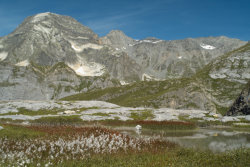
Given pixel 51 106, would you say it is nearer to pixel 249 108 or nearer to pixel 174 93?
pixel 249 108

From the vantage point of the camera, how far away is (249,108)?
257 feet

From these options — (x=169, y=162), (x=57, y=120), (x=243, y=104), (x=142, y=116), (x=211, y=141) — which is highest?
(x=243, y=104)

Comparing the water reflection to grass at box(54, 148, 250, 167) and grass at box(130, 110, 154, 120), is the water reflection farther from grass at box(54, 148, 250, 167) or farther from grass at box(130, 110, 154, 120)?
grass at box(130, 110, 154, 120)

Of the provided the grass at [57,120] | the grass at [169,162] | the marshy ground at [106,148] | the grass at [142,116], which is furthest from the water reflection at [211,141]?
the grass at [142,116]

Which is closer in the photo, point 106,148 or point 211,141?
point 106,148

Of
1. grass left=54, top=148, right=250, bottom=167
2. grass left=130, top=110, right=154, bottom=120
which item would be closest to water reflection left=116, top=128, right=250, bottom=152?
grass left=54, top=148, right=250, bottom=167

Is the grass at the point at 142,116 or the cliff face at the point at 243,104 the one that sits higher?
the cliff face at the point at 243,104

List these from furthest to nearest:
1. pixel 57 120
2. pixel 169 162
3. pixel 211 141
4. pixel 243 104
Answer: pixel 243 104, pixel 57 120, pixel 211 141, pixel 169 162

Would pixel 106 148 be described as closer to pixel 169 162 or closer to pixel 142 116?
pixel 169 162

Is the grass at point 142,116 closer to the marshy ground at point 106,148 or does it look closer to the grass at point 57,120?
the marshy ground at point 106,148

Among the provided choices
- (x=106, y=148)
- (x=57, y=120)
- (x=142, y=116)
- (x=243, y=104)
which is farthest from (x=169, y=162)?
(x=243, y=104)

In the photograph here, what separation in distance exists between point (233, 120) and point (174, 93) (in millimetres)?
126551

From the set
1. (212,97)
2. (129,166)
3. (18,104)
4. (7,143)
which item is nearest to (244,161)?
(129,166)

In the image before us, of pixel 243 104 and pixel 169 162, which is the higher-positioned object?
pixel 243 104
